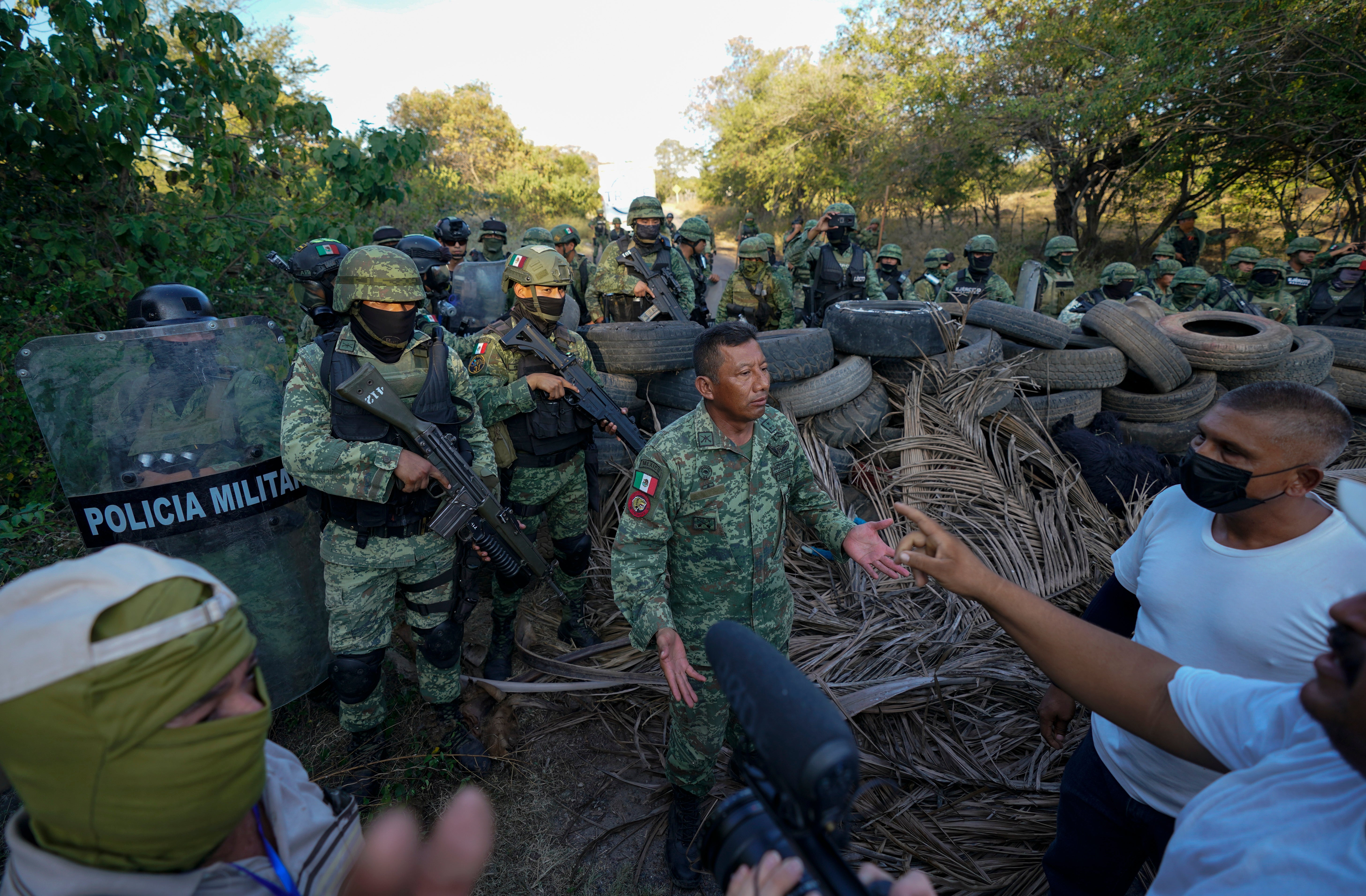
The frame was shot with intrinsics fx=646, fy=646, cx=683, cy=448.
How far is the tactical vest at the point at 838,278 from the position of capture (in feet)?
26.8

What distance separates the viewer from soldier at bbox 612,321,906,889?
2.31 metres

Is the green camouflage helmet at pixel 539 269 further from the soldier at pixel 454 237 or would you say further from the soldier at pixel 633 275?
the soldier at pixel 454 237

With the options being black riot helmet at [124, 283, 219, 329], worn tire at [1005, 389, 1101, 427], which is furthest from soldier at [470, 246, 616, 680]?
worn tire at [1005, 389, 1101, 427]

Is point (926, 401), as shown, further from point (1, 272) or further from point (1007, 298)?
point (1, 272)

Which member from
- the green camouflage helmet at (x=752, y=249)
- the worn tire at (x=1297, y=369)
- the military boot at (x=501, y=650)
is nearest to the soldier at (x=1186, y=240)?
the worn tire at (x=1297, y=369)

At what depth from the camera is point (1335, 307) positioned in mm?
8883

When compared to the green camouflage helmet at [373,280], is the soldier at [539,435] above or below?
below

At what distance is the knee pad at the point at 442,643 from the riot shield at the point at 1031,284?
27.7 ft

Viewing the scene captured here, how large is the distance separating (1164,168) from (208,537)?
17.5 metres

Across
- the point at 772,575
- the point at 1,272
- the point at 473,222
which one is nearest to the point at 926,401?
the point at 772,575

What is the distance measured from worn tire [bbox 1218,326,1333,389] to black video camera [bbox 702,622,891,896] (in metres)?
6.94

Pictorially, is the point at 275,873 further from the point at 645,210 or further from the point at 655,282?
the point at 645,210

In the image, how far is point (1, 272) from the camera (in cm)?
482

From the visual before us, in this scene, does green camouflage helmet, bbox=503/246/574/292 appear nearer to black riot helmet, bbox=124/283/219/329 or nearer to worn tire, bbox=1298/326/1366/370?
black riot helmet, bbox=124/283/219/329
